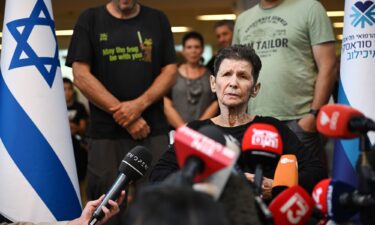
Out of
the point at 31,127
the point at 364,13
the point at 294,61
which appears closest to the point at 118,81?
the point at 31,127

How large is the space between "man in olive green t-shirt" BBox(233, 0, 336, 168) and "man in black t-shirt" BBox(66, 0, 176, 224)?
58 cm

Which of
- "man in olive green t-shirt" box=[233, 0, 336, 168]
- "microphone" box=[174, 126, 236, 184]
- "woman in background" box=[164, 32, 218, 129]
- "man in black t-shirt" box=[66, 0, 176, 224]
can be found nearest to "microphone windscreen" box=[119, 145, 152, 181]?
"microphone" box=[174, 126, 236, 184]

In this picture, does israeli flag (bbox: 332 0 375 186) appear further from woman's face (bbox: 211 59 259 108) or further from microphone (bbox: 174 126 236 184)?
microphone (bbox: 174 126 236 184)

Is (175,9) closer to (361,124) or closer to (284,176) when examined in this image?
(284,176)

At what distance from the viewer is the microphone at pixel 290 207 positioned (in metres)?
2.47

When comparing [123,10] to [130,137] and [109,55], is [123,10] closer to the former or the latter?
[109,55]

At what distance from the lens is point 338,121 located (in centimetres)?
230

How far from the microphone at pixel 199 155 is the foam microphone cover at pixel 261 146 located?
16.1 inches

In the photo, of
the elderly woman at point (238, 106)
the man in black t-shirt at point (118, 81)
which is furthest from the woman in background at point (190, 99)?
the elderly woman at point (238, 106)

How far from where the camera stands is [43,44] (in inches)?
164

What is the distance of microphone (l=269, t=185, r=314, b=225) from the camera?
2475mm

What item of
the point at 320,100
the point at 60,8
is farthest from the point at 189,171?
the point at 60,8

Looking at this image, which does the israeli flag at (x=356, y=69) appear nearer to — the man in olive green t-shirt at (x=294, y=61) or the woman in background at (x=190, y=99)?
the man in olive green t-shirt at (x=294, y=61)

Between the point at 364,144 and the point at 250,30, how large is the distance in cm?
230
